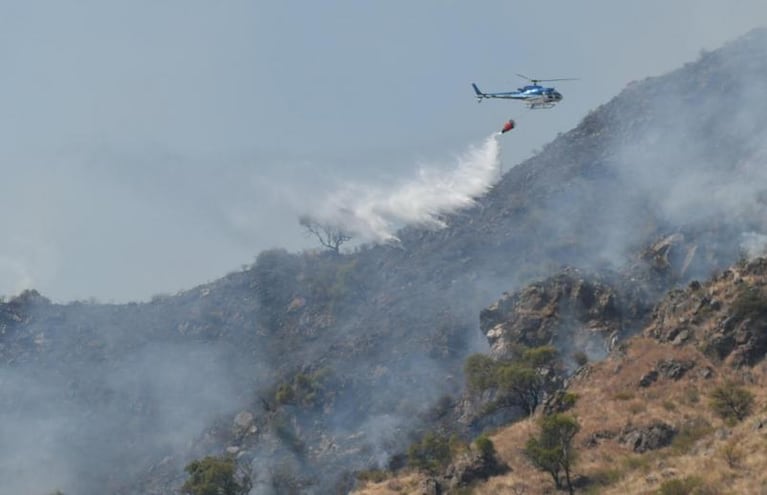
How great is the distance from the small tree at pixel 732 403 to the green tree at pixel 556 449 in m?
10.1

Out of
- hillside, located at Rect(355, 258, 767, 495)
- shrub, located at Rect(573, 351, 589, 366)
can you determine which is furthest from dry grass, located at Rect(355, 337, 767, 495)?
shrub, located at Rect(573, 351, 589, 366)

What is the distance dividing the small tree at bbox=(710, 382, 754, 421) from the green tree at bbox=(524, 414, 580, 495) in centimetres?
1013

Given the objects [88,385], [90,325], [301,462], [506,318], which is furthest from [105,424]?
[506,318]

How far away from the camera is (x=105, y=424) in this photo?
384 ft

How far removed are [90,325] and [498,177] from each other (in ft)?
251

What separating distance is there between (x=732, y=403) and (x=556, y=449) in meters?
13.5

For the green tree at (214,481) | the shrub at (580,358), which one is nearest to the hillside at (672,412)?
the shrub at (580,358)

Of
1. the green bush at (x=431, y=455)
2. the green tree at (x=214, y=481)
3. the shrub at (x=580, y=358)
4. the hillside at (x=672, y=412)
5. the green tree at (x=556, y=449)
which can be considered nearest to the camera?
the hillside at (x=672, y=412)

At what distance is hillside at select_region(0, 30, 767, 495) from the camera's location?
92.1 m

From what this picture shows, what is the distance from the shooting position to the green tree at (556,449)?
186 feet

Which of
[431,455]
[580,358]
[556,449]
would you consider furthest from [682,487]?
[580,358]

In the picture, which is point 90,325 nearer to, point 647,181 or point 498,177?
point 498,177

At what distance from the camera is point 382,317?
11988cm

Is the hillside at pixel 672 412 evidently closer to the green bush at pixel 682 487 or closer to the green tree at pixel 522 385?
the green bush at pixel 682 487
